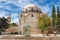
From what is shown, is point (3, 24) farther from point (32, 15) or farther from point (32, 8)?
point (32, 8)

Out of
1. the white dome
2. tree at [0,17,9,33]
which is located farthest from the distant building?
tree at [0,17,9,33]

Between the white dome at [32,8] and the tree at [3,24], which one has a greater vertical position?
the white dome at [32,8]

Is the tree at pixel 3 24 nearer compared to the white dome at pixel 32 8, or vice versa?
the white dome at pixel 32 8

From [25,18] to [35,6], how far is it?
1458mm

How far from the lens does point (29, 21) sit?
16.4 meters

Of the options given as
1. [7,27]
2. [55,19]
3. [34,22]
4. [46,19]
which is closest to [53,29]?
[46,19]

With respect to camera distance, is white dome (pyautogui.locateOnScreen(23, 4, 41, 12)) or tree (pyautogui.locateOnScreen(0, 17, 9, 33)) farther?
tree (pyautogui.locateOnScreen(0, 17, 9, 33))

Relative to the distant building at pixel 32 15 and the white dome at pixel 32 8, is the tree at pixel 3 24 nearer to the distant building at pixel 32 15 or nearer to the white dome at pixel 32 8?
the distant building at pixel 32 15

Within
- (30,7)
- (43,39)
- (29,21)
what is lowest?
Answer: (43,39)

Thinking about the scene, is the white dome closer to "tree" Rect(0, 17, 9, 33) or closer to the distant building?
the distant building

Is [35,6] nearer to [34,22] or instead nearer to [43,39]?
[34,22]

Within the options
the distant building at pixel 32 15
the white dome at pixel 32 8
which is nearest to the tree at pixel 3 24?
the distant building at pixel 32 15

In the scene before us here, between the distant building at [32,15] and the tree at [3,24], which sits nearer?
the distant building at [32,15]

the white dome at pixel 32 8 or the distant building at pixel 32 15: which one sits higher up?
the white dome at pixel 32 8
